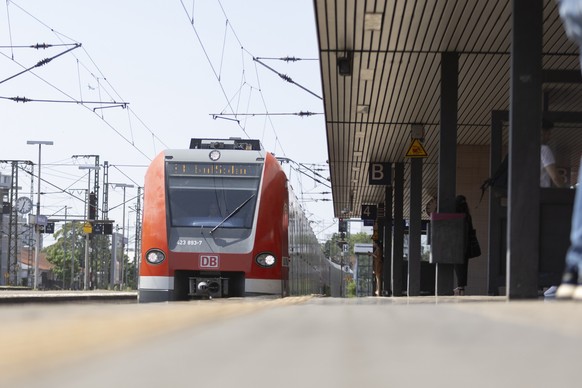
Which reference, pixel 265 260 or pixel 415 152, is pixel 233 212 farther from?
pixel 415 152

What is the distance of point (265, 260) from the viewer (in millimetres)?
14875

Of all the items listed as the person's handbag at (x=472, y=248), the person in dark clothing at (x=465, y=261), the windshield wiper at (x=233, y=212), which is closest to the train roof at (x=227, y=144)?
the windshield wiper at (x=233, y=212)

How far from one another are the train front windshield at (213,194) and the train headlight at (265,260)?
53 cm

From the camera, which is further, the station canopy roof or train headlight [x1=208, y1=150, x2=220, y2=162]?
train headlight [x1=208, y1=150, x2=220, y2=162]

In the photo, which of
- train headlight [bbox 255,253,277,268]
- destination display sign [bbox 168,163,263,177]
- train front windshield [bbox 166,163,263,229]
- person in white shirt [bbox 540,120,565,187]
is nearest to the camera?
person in white shirt [bbox 540,120,565,187]

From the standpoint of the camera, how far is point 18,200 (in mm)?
64562

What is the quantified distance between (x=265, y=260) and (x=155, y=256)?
167cm

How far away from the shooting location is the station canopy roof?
37.3 ft

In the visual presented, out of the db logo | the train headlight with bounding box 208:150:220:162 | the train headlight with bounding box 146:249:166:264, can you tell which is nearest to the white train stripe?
the train headlight with bounding box 146:249:166:264

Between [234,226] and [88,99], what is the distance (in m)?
15.7

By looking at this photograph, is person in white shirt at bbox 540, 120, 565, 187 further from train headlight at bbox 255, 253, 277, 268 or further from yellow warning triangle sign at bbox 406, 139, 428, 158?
yellow warning triangle sign at bbox 406, 139, 428, 158

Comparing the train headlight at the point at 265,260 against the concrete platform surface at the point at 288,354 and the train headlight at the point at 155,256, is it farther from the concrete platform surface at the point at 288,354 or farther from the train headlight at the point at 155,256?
the concrete platform surface at the point at 288,354

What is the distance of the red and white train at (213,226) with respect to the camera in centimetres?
1473

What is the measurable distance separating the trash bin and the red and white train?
3001 mm
